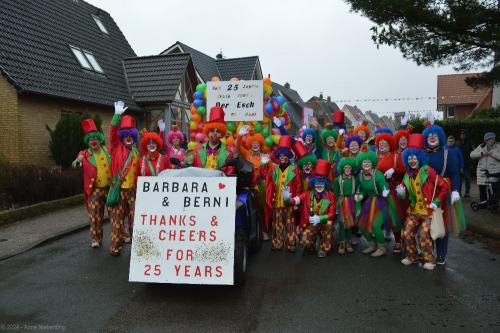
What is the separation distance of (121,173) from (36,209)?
12.7 feet

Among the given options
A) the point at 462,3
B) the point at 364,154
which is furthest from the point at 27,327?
the point at 462,3

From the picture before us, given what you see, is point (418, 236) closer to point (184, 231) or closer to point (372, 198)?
point (372, 198)

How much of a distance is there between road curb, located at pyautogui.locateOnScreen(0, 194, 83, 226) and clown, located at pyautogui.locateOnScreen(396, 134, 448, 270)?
6969 mm

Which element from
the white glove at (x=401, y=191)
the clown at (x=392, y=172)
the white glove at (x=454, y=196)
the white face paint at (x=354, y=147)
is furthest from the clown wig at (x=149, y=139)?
the white glove at (x=454, y=196)

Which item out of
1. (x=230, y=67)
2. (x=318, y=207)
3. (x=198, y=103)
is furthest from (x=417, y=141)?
(x=230, y=67)

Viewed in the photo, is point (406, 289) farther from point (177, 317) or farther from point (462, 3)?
point (462, 3)

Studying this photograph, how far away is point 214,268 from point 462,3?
17.7 feet

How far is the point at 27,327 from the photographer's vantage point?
3.76 metres

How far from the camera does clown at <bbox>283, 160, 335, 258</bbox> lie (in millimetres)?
5875

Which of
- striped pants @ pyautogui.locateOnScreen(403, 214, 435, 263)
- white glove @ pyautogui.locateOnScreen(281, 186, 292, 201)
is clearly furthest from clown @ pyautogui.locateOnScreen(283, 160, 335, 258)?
striped pants @ pyautogui.locateOnScreen(403, 214, 435, 263)

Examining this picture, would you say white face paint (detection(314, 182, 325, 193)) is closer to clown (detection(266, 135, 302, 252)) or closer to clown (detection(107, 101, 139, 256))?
clown (detection(266, 135, 302, 252))

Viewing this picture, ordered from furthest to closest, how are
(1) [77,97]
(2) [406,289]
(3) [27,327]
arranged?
1. (1) [77,97]
2. (2) [406,289]
3. (3) [27,327]

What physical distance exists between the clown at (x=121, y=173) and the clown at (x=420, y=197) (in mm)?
3696

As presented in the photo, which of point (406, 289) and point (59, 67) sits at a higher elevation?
point (59, 67)
